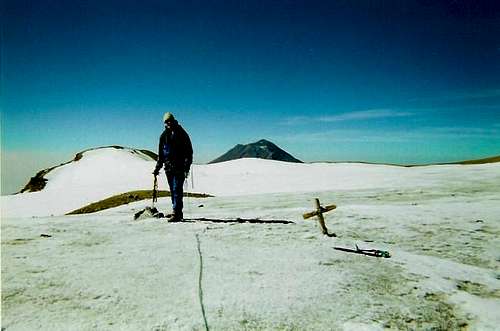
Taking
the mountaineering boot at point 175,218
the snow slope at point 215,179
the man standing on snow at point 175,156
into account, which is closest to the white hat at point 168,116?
the man standing on snow at point 175,156

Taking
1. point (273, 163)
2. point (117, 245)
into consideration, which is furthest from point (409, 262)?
point (273, 163)

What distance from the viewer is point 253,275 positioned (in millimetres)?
6613

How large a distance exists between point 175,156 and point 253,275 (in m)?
6.71

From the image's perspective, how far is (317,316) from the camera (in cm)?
509

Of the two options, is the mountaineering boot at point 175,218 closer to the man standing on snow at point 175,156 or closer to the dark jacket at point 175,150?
the man standing on snow at point 175,156

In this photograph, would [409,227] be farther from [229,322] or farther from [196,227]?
[229,322]

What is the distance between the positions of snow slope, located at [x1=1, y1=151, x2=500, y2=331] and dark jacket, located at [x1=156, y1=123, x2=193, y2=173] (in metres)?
1.87

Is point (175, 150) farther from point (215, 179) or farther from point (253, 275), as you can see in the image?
point (215, 179)

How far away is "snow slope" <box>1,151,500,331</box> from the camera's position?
4.95m

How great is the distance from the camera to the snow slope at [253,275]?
4949 millimetres

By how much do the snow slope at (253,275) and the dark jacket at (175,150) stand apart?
1.87 m

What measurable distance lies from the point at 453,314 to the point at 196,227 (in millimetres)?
7265

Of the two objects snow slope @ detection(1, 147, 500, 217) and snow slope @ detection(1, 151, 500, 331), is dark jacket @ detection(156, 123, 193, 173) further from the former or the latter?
snow slope @ detection(1, 147, 500, 217)

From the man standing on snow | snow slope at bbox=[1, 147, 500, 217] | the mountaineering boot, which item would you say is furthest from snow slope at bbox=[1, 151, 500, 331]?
snow slope at bbox=[1, 147, 500, 217]
